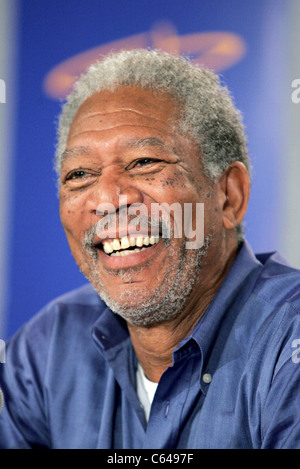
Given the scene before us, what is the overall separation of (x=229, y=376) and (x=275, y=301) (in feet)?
0.60

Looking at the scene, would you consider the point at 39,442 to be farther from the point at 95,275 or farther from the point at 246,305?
the point at 246,305

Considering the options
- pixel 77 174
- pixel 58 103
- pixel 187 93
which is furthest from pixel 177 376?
pixel 58 103

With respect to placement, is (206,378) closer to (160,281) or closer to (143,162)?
(160,281)

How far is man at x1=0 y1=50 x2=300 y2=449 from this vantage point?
3.81 ft

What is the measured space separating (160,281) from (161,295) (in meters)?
0.03

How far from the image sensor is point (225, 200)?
1360 mm

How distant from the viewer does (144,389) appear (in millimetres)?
1376

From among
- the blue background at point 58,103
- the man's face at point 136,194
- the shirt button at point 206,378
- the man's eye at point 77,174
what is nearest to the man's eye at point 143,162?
the man's face at point 136,194

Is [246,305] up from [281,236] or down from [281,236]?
down

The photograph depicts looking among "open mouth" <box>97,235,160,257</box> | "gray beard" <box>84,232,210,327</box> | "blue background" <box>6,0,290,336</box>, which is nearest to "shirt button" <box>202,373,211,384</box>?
"gray beard" <box>84,232,210,327</box>

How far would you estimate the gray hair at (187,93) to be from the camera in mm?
1305

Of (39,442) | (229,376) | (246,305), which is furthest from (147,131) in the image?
(39,442)

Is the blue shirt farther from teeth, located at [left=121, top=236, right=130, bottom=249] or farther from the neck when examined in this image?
teeth, located at [left=121, top=236, right=130, bottom=249]

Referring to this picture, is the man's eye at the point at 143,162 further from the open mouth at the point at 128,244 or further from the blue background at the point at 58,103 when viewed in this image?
the blue background at the point at 58,103
